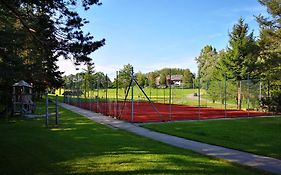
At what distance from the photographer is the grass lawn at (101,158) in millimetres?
7676

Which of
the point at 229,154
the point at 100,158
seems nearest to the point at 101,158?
the point at 100,158

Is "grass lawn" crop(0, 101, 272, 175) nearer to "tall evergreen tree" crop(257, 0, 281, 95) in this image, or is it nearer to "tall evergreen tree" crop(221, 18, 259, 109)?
"tall evergreen tree" crop(257, 0, 281, 95)

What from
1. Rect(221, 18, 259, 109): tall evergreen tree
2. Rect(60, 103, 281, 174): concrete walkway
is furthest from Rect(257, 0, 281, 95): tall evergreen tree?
Rect(60, 103, 281, 174): concrete walkway

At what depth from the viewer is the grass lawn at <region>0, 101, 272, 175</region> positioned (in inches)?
302

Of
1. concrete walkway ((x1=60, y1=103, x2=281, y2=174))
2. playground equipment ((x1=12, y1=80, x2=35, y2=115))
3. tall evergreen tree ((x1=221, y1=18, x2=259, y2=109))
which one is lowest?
concrete walkway ((x1=60, y1=103, x2=281, y2=174))

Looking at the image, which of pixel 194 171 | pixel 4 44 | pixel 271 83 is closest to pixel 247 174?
pixel 194 171

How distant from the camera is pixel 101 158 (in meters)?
9.02

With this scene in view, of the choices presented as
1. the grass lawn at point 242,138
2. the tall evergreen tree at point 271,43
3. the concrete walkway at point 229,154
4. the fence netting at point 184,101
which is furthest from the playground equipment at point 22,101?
the tall evergreen tree at point 271,43

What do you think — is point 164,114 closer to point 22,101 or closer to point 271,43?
point 22,101

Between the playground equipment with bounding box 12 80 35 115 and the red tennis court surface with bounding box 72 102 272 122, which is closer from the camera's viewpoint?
the playground equipment with bounding box 12 80 35 115

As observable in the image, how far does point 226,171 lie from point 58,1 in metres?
6.15

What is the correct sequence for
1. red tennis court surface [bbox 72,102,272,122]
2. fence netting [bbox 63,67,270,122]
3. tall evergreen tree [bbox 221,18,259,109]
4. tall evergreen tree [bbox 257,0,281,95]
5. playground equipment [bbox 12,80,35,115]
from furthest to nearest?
1. tall evergreen tree [bbox 221,18,259,109]
2. tall evergreen tree [bbox 257,0,281,95]
3. fence netting [bbox 63,67,270,122]
4. red tennis court surface [bbox 72,102,272,122]
5. playground equipment [bbox 12,80,35,115]

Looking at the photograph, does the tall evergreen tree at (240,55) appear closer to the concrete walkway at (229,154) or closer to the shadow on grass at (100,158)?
the concrete walkway at (229,154)

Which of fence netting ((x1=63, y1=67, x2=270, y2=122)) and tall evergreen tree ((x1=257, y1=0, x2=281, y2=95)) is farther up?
tall evergreen tree ((x1=257, y1=0, x2=281, y2=95))
